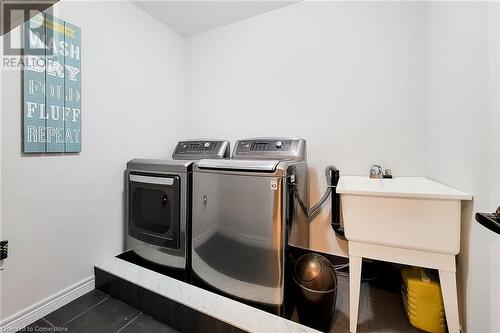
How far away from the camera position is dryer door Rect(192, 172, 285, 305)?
1155mm

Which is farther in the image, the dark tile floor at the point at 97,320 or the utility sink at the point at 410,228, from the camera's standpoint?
the dark tile floor at the point at 97,320

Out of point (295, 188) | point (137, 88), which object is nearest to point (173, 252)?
point (295, 188)

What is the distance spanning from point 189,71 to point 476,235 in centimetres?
256

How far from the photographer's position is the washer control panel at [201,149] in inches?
72.0

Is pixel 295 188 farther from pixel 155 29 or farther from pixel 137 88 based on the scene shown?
pixel 155 29

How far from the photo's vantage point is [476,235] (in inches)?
34.9

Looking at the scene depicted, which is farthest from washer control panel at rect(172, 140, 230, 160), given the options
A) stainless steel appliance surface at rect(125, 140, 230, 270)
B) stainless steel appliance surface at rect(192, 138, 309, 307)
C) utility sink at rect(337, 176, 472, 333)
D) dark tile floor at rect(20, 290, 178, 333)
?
dark tile floor at rect(20, 290, 178, 333)

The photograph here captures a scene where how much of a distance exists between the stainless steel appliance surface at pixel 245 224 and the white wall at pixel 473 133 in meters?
0.78

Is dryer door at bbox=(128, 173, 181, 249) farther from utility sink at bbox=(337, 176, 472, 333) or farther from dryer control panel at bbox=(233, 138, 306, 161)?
utility sink at bbox=(337, 176, 472, 333)

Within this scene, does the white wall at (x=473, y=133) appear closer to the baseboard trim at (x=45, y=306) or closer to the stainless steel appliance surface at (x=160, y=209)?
the stainless steel appliance surface at (x=160, y=209)

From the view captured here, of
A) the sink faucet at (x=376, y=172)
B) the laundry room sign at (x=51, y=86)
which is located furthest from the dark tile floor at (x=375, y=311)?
the laundry room sign at (x=51, y=86)

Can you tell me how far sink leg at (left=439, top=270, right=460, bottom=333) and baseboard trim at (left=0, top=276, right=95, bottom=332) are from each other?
2.08 metres

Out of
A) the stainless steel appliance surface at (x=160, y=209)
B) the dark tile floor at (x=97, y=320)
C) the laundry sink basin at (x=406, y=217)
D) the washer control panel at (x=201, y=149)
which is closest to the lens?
the laundry sink basin at (x=406, y=217)

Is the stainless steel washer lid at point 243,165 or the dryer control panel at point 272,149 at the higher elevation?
the dryer control panel at point 272,149
